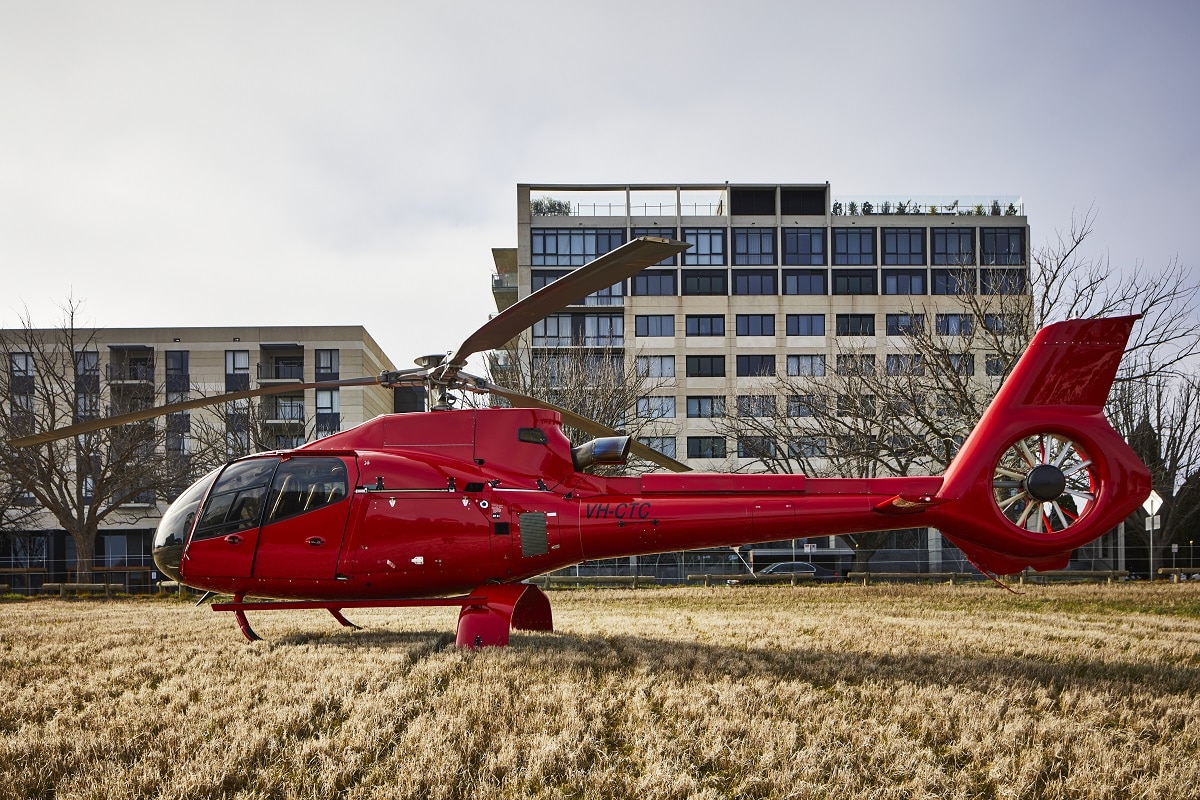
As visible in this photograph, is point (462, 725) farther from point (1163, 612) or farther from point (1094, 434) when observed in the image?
point (1163, 612)

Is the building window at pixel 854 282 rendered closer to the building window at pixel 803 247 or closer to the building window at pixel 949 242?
the building window at pixel 803 247

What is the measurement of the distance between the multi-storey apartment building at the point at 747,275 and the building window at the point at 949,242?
0.09 metres

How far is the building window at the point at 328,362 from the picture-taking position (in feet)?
202

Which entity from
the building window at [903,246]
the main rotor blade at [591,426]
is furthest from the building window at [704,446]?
the main rotor blade at [591,426]

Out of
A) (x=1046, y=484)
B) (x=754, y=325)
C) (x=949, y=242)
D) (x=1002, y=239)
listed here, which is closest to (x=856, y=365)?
(x=1046, y=484)

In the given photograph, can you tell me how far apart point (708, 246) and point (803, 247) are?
23.8ft

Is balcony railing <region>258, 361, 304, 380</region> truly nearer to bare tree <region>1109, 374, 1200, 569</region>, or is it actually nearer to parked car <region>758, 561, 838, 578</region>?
parked car <region>758, 561, 838, 578</region>

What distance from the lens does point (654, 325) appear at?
65.6m

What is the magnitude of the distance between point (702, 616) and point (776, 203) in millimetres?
54651

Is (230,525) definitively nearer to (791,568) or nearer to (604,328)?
(791,568)

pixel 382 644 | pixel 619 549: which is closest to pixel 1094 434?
pixel 619 549

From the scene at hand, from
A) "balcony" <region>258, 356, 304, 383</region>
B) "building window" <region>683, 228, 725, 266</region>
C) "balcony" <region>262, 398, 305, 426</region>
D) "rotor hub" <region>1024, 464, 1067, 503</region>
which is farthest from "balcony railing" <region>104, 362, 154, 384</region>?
"rotor hub" <region>1024, 464, 1067, 503</region>

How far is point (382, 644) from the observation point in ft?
37.4

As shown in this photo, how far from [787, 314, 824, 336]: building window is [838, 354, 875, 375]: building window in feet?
80.5
